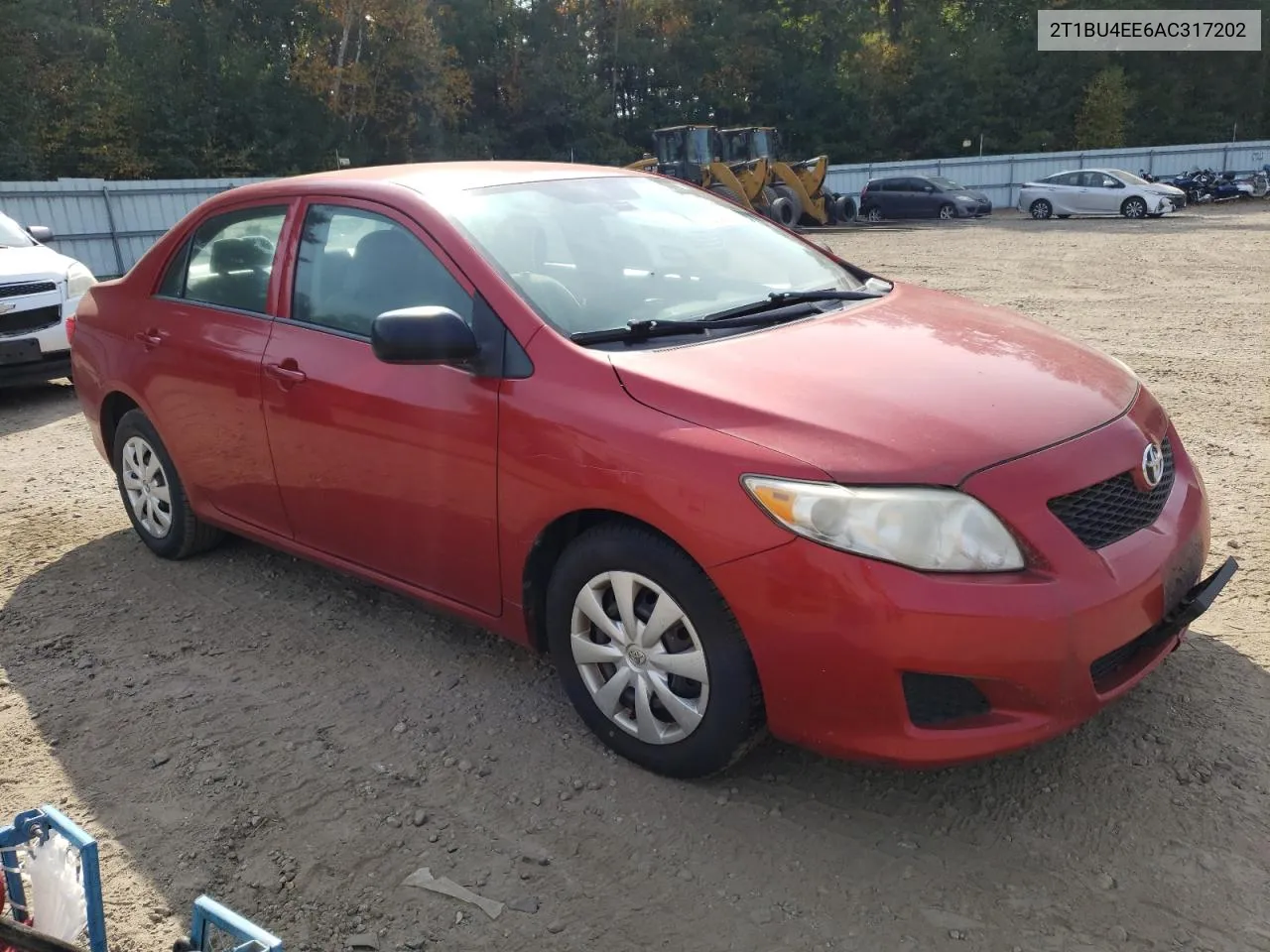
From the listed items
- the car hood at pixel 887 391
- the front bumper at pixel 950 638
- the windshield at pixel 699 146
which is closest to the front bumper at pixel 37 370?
the car hood at pixel 887 391

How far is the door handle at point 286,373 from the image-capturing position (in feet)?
11.8

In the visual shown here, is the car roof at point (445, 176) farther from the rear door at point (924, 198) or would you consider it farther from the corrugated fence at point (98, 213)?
the rear door at point (924, 198)

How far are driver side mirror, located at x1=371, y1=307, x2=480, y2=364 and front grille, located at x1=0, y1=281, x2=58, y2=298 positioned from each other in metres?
6.14

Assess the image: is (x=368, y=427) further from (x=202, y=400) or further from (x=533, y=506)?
(x=202, y=400)

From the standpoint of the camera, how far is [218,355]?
13.0 ft

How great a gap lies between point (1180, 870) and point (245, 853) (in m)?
2.33

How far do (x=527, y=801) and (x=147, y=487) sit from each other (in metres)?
2.72

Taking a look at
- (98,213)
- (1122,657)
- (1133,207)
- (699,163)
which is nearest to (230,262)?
(1122,657)

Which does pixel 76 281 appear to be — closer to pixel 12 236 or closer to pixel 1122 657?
pixel 12 236

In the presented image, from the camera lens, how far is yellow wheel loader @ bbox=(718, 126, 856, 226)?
2588 cm

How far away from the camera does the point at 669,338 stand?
302 cm

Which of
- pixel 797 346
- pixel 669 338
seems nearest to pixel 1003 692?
pixel 797 346

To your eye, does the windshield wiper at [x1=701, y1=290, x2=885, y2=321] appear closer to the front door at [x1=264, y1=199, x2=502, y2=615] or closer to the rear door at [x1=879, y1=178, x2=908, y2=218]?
the front door at [x1=264, y1=199, x2=502, y2=615]

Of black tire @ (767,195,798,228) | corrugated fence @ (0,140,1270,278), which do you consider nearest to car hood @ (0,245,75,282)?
corrugated fence @ (0,140,1270,278)
